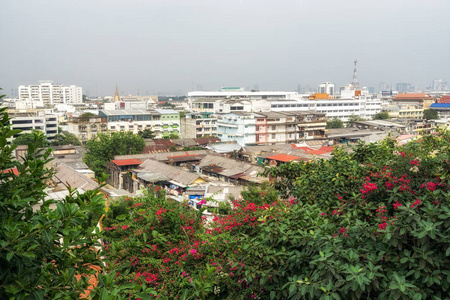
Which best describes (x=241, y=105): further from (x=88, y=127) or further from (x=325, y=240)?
(x=325, y=240)

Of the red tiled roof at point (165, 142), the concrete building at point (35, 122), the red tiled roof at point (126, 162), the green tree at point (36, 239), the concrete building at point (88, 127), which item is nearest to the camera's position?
the green tree at point (36, 239)

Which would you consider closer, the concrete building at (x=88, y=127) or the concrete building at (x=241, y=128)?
the concrete building at (x=241, y=128)

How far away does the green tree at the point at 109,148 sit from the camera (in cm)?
2386

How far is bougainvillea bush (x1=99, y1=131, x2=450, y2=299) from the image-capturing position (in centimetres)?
299

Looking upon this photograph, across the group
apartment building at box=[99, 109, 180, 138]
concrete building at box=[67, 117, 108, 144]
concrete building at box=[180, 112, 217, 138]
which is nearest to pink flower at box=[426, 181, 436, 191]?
concrete building at box=[180, 112, 217, 138]

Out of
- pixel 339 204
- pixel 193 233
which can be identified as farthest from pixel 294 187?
pixel 193 233

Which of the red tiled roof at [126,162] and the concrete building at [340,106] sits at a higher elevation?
the concrete building at [340,106]

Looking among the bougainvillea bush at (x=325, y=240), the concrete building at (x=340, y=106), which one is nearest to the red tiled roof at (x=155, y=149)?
the bougainvillea bush at (x=325, y=240)

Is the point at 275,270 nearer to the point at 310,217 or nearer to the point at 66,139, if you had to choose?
the point at 310,217

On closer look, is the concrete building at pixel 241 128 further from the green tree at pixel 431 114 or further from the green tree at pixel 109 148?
the green tree at pixel 431 114

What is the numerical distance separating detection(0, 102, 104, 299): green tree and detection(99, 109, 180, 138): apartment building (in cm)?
3620

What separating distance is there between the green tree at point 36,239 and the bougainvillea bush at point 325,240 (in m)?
0.38

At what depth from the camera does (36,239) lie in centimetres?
228

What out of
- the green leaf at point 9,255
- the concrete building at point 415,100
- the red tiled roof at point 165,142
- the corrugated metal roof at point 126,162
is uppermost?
the concrete building at point 415,100
